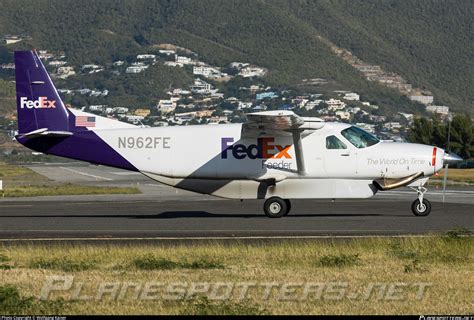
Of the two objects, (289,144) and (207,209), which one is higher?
(289,144)

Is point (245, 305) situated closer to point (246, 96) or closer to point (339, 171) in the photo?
point (339, 171)

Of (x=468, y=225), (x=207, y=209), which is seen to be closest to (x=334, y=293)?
(x=468, y=225)

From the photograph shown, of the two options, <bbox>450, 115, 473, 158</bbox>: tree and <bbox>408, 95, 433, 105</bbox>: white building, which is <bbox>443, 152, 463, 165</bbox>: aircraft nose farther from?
<bbox>408, 95, 433, 105</bbox>: white building

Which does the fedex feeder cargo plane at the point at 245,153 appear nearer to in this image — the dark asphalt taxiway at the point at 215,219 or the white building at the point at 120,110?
the dark asphalt taxiway at the point at 215,219

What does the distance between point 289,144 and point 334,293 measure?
1529cm

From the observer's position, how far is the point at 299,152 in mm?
30234

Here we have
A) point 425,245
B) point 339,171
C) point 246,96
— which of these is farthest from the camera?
point 246,96

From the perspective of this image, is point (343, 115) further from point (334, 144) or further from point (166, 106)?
point (334, 144)

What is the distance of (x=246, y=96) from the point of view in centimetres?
19812

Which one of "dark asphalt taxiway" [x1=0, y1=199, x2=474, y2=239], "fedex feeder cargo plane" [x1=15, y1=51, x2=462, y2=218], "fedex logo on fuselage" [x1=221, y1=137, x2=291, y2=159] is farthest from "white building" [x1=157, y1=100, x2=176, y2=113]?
"fedex logo on fuselage" [x1=221, y1=137, x2=291, y2=159]

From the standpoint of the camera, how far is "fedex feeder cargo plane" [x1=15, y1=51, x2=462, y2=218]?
30297 mm

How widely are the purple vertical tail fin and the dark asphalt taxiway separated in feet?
8.82

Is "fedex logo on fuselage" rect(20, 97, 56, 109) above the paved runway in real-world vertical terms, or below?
above

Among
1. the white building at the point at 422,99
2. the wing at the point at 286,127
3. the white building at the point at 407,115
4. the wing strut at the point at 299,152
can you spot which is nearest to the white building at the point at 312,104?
the white building at the point at 407,115
